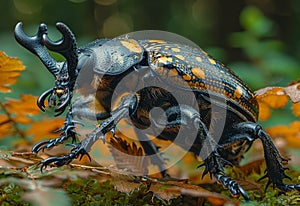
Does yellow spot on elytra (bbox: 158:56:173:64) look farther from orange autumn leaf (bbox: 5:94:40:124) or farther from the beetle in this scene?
orange autumn leaf (bbox: 5:94:40:124)

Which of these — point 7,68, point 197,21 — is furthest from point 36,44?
point 197,21

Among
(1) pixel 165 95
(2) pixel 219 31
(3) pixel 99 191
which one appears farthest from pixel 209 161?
(2) pixel 219 31

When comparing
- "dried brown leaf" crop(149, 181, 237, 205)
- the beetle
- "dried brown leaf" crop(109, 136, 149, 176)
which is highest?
the beetle

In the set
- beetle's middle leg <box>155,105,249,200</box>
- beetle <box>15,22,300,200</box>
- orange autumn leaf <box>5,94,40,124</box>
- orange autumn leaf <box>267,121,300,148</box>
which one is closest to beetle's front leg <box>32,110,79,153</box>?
beetle <box>15,22,300,200</box>

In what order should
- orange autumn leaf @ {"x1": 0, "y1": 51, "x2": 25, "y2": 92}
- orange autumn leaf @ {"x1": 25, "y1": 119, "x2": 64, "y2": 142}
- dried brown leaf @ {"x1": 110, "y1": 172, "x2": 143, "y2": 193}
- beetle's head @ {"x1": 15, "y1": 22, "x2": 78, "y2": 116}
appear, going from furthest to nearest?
orange autumn leaf @ {"x1": 25, "y1": 119, "x2": 64, "y2": 142} < orange autumn leaf @ {"x1": 0, "y1": 51, "x2": 25, "y2": 92} < beetle's head @ {"x1": 15, "y1": 22, "x2": 78, "y2": 116} < dried brown leaf @ {"x1": 110, "y1": 172, "x2": 143, "y2": 193}

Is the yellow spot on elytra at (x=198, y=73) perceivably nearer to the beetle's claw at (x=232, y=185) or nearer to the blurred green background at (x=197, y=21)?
the beetle's claw at (x=232, y=185)

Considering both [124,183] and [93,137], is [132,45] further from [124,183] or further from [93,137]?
[124,183]

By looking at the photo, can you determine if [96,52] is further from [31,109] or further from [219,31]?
[219,31]
